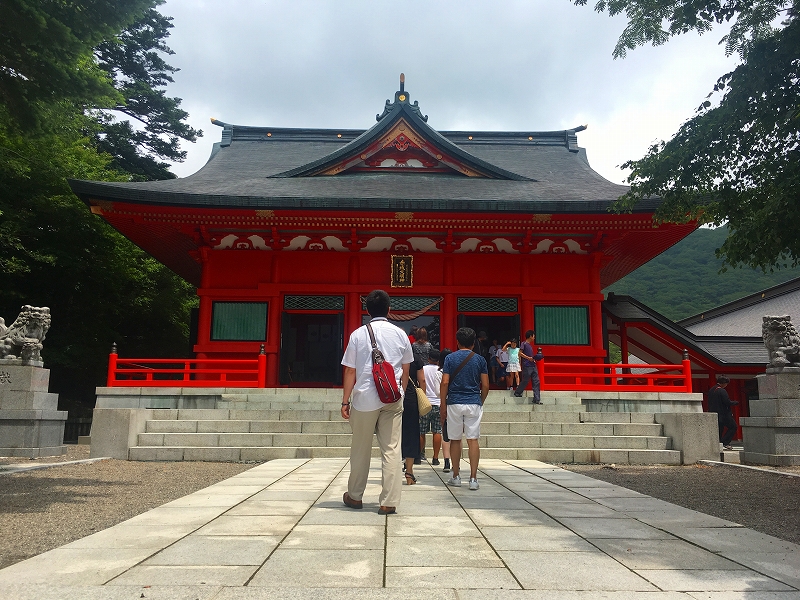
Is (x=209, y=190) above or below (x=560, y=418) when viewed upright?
above

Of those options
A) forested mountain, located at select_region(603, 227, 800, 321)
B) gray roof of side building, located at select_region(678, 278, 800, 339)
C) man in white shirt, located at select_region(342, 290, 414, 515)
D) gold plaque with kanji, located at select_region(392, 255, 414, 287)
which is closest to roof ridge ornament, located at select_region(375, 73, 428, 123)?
gold plaque with kanji, located at select_region(392, 255, 414, 287)

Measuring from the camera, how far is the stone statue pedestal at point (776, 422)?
8953 millimetres

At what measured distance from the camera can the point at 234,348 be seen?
1412 centimetres

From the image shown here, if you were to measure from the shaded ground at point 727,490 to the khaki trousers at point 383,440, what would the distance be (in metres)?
2.77

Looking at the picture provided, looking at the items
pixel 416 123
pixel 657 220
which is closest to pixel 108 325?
pixel 416 123

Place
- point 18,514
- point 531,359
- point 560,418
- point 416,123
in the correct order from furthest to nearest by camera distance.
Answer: point 416,123 → point 531,359 → point 560,418 → point 18,514

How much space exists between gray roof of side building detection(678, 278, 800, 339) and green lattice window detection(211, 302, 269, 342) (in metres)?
21.0

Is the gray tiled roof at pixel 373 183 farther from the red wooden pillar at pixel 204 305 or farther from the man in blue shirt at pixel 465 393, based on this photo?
the man in blue shirt at pixel 465 393

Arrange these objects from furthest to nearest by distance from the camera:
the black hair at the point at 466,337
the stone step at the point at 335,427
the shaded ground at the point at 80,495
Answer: the stone step at the point at 335,427 → the black hair at the point at 466,337 → the shaded ground at the point at 80,495

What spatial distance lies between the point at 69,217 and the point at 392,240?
33.2ft

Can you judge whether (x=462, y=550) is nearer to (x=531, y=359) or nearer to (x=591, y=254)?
(x=531, y=359)

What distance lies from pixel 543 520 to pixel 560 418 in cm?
661

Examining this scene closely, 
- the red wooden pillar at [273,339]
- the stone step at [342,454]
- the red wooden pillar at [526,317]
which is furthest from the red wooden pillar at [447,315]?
the stone step at [342,454]

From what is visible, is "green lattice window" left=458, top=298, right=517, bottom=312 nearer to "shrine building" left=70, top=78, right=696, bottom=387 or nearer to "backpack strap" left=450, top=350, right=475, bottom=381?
"shrine building" left=70, top=78, right=696, bottom=387
